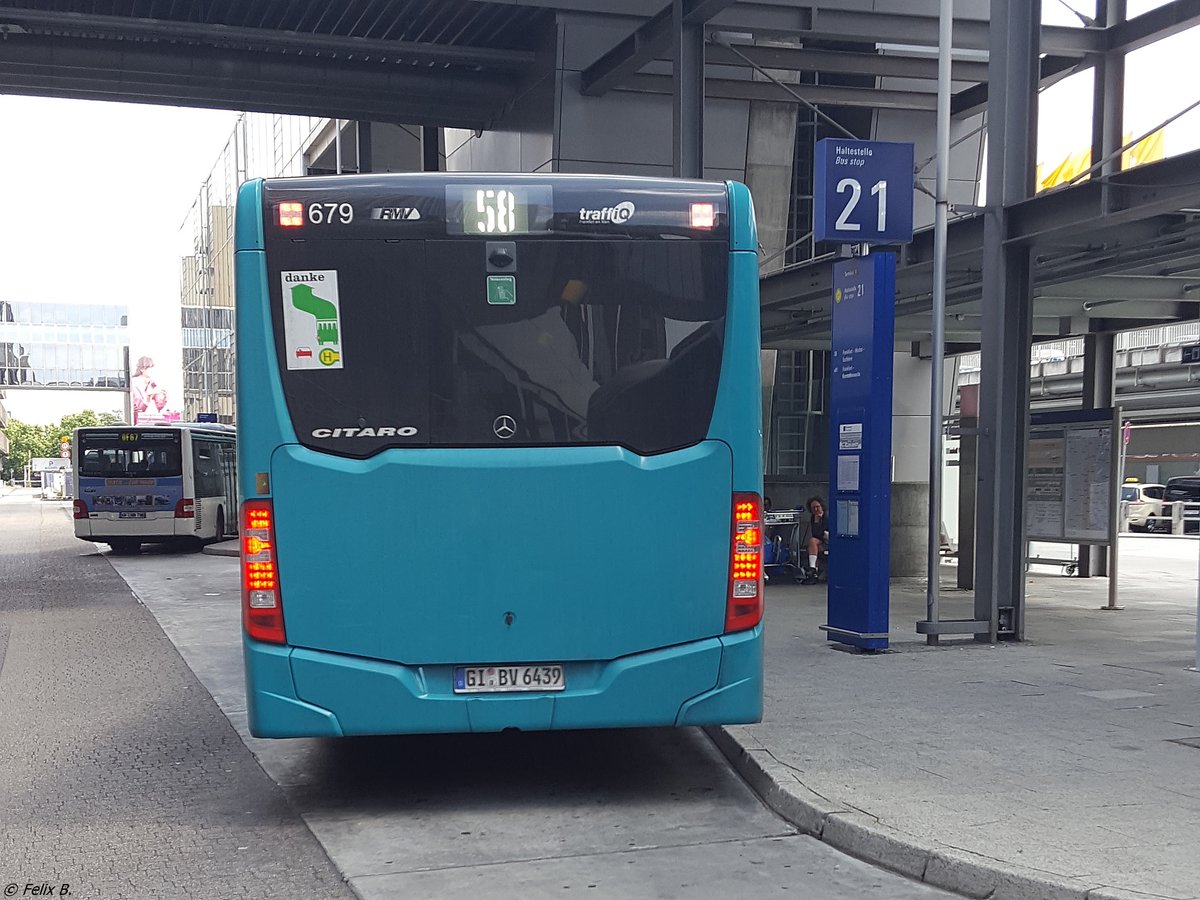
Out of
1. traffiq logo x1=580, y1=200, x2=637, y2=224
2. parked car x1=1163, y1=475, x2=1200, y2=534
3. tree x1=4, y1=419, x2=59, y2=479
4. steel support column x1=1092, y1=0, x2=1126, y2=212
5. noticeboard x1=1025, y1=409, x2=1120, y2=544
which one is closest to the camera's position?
traffiq logo x1=580, y1=200, x2=637, y2=224

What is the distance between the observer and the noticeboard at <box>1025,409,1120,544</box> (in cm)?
1436

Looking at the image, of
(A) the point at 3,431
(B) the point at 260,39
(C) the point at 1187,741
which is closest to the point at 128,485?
(B) the point at 260,39

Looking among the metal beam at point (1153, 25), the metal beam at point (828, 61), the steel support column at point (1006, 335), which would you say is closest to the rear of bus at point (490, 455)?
the steel support column at point (1006, 335)

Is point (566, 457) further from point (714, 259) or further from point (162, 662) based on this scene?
→ point (162, 662)

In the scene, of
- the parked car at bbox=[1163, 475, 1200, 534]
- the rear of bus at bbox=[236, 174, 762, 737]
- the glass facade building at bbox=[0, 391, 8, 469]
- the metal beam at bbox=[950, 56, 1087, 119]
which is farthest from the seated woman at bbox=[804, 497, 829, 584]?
the glass facade building at bbox=[0, 391, 8, 469]

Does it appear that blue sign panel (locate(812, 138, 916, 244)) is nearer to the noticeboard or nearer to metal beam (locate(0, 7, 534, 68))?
the noticeboard

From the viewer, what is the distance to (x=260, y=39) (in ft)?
55.3

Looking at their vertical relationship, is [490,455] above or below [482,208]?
below

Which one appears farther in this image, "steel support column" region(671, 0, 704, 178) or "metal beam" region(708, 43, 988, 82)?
"metal beam" region(708, 43, 988, 82)

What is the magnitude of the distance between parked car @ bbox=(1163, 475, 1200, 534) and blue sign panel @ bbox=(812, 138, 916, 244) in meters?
31.4

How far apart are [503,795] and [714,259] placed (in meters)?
2.93

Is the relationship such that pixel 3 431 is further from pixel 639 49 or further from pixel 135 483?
pixel 639 49

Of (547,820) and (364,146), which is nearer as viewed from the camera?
(547,820)

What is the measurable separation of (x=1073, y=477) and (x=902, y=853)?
10586 mm
